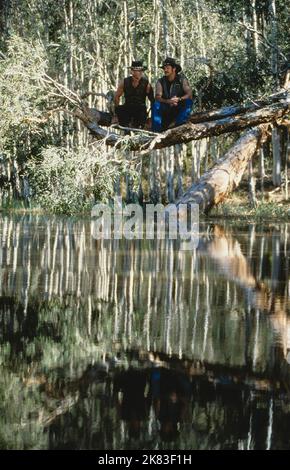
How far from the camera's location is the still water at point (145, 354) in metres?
4.77

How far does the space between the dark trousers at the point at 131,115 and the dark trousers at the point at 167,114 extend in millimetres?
314

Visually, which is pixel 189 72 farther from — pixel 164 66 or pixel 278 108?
pixel 164 66

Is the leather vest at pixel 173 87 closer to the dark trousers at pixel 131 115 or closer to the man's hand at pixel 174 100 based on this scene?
the man's hand at pixel 174 100

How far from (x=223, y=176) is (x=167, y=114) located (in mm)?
8290

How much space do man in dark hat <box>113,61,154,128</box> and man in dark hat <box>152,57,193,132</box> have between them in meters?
0.29

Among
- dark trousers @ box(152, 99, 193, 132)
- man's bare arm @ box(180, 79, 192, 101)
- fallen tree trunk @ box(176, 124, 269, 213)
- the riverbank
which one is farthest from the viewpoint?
the riverbank

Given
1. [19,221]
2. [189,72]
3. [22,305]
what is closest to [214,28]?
[189,72]

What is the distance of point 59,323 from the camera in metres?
8.04

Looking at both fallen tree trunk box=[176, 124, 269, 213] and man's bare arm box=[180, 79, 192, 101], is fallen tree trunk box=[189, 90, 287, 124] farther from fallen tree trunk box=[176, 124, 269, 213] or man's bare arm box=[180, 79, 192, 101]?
fallen tree trunk box=[176, 124, 269, 213]

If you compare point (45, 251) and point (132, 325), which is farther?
point (45, 251)

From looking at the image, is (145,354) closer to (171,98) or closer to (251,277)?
(251,277)

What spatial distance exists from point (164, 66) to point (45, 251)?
3.80 meters

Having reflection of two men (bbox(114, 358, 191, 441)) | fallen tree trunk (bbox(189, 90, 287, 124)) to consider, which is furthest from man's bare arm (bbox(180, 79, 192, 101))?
reflection of two men (bbox(114, 358, 191, 441))

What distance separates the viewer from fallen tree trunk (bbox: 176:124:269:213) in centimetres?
2528
